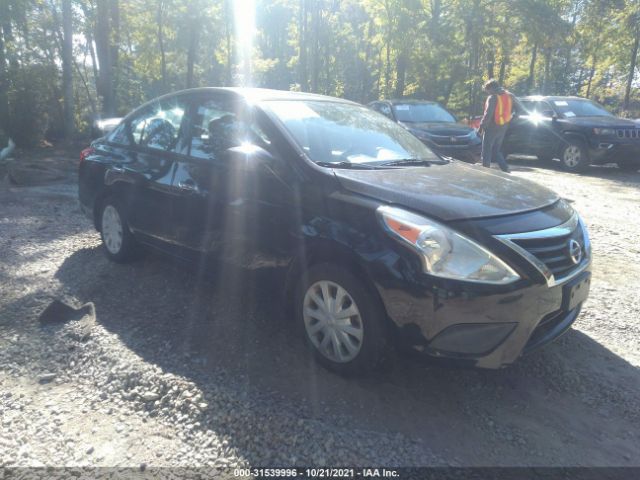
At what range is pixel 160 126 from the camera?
15.3 feet

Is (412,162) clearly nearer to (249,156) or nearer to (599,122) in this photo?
(249,156)

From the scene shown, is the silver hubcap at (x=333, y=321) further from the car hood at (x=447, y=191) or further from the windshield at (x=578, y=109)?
the windshield at (x=578, y=109)

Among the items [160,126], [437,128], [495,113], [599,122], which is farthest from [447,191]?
[599,122]

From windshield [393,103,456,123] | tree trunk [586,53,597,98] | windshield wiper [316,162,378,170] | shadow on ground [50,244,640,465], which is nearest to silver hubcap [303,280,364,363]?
shadow on ground [50,244,640,465]

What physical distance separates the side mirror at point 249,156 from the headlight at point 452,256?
3.85ft

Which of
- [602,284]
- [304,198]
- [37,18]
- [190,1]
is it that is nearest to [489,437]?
[304,198]

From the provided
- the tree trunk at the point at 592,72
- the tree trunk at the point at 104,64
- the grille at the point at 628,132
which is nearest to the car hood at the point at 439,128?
the grille at the point at 628,132

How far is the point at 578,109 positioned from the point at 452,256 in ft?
37.6

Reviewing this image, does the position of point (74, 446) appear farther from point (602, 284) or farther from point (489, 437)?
point (602, 284)

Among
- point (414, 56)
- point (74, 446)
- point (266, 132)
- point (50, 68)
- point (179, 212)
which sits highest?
point (414, 56)

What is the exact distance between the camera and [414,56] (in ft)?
72.7

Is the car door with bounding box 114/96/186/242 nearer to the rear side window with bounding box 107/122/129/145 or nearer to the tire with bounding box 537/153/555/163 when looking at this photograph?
the rear side window with bounding box 107/122/129/145

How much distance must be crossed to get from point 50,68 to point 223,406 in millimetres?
17598

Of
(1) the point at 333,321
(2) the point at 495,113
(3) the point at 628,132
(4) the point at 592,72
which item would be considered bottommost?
(1) the point at 333,321
